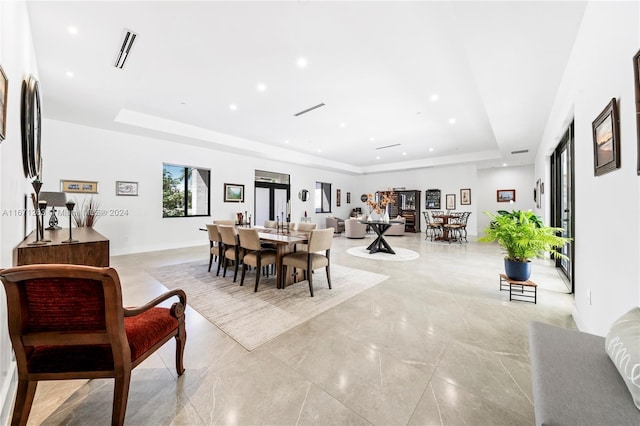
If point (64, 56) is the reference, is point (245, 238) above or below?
below

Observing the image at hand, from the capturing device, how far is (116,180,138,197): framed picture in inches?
Answer: 232

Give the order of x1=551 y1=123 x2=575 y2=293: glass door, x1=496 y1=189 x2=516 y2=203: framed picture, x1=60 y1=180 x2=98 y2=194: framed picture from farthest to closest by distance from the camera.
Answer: x1=496 y1=189 x2=516 y2=203: framed picture → x1=60 y1=180 x2=98 y2=194: framed picture → x1=551 y1=123 x2=575 y2=293: glass door

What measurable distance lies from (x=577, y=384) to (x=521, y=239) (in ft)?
8.47

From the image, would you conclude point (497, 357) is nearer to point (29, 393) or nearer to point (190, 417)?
point (190, 417)

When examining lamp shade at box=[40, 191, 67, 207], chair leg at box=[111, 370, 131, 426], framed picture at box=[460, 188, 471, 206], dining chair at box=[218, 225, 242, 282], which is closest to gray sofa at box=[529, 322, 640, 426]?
chair leg at box=[111, 370, 131, 426]

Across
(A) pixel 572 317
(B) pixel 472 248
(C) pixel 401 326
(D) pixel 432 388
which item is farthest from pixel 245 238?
(B) pixel 472 248

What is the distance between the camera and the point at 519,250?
317 centimetres

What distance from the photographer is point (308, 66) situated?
12.0 feet

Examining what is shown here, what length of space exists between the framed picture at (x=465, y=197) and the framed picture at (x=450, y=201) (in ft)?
0.95

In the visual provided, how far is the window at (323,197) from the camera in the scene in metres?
11.6

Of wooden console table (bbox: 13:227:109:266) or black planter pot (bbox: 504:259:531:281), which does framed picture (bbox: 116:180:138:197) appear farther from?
black planter pot (bbox: 504:259:531:281)

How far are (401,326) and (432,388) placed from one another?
863 mm

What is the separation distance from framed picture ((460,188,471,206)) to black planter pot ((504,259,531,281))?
7906 mm

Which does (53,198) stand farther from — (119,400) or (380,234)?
(380,234)
